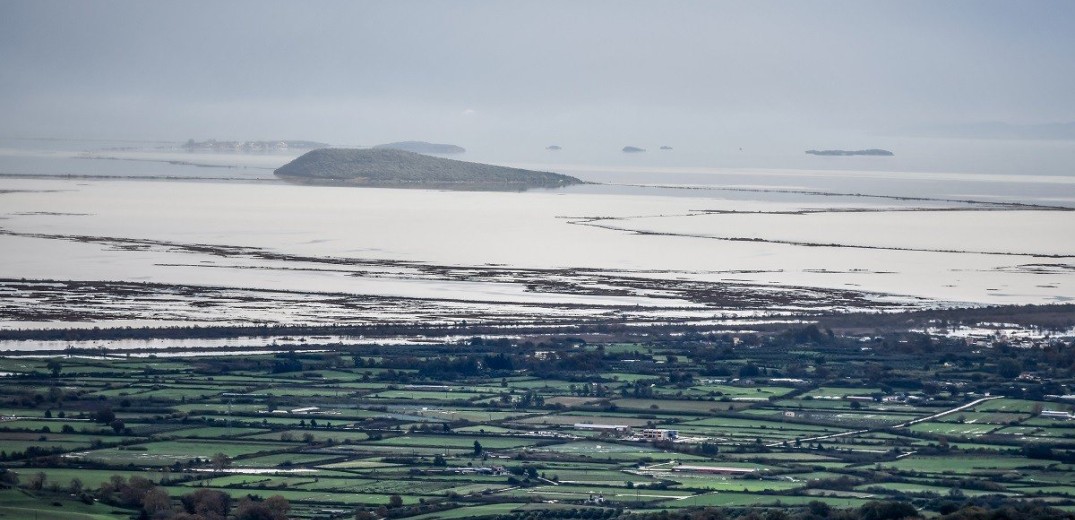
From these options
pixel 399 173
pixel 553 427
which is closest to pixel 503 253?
pixel 553 427

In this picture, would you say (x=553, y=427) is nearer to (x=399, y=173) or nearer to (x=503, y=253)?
(x=503, y=253)

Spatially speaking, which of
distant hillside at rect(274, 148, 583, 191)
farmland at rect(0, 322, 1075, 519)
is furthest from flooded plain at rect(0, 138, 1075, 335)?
distant hillside at rect(274, 148, 583, 191)

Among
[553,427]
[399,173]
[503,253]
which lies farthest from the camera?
[399,173]

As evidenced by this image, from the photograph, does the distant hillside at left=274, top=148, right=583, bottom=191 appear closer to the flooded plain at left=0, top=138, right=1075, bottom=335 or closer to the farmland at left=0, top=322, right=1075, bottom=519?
the flooded plain at left=0, top=138, right=1075, bottom=335

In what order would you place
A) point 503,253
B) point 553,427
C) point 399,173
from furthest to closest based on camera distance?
point 399,173 → point 503,253 → point 553,427

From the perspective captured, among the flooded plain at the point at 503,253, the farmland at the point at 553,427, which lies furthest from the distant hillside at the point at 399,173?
the farmland at the point at 553,427

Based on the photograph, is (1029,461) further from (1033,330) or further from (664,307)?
(664,307)
